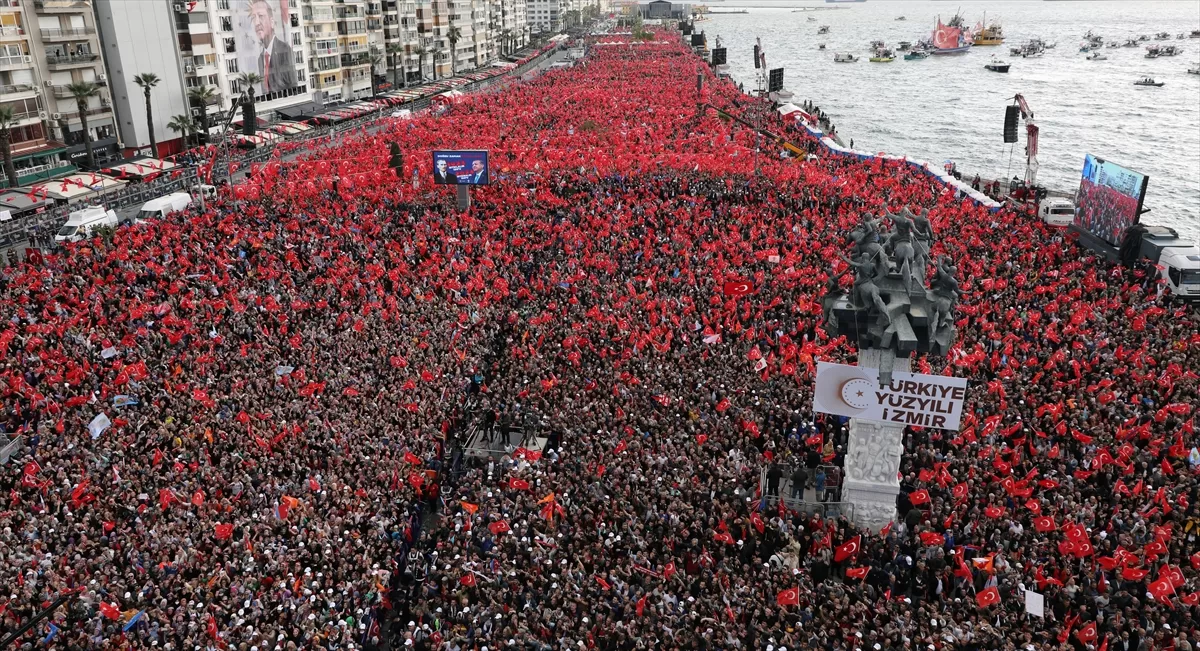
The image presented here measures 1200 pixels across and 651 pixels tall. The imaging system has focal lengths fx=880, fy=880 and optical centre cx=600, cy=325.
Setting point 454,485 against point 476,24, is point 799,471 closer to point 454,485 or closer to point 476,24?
point 454,485

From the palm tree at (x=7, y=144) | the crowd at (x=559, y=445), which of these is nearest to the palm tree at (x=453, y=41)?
the palm tree at (x=7, y=144)

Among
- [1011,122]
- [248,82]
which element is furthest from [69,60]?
[1011,122]

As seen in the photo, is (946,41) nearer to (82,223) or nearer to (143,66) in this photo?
(143,66)

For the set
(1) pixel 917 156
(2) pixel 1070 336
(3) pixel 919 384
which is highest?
(3) pixel 919 384

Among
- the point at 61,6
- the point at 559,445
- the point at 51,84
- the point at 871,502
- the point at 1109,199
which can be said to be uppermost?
the point at 61,6

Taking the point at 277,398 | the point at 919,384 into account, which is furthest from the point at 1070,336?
→ the point at 277,398

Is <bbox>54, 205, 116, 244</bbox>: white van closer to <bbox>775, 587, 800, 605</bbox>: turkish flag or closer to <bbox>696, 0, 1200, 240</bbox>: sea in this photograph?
<bbox>775, 587, 800, 605</bbox>: turkish flag
